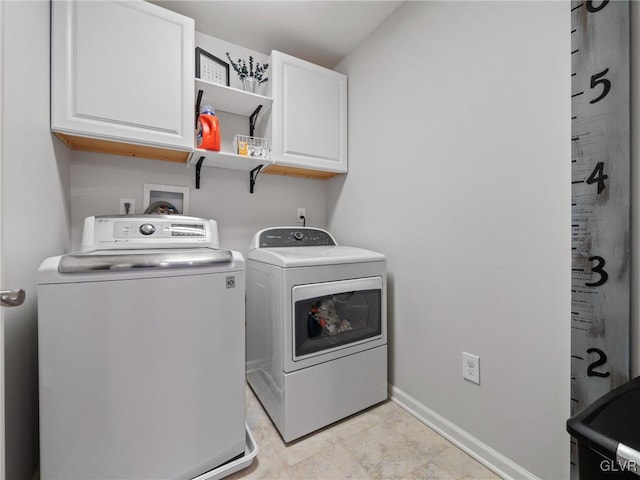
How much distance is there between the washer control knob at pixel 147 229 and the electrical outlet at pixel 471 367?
5.44 feet

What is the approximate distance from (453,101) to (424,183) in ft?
1.39

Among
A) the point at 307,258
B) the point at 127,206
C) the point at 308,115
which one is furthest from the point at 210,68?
the point at 307,258

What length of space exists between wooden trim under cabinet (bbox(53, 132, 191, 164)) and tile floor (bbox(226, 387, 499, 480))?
5.27ft

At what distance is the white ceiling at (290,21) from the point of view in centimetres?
166

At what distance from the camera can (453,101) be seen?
1424 millimetres

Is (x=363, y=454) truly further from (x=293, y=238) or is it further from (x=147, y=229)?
(x=147, y=229)

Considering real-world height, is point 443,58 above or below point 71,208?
above

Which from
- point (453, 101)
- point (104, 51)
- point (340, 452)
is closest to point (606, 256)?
point (453, 101)

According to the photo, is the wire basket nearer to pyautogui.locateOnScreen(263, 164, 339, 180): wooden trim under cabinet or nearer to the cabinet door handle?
pyautogui.locateOnScreen(263, 164, 339, 180): wooden trim under cabinet

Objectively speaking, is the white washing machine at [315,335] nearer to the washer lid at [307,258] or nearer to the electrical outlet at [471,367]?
the washer lid at [307,258]

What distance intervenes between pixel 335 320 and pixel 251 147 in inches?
47.7

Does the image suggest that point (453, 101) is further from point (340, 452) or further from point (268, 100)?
point (340, 452)

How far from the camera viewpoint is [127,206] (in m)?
1.71

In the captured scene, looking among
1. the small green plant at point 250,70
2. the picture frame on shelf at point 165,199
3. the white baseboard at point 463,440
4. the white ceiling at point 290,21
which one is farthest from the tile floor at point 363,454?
the white ceiling at point 290,21
